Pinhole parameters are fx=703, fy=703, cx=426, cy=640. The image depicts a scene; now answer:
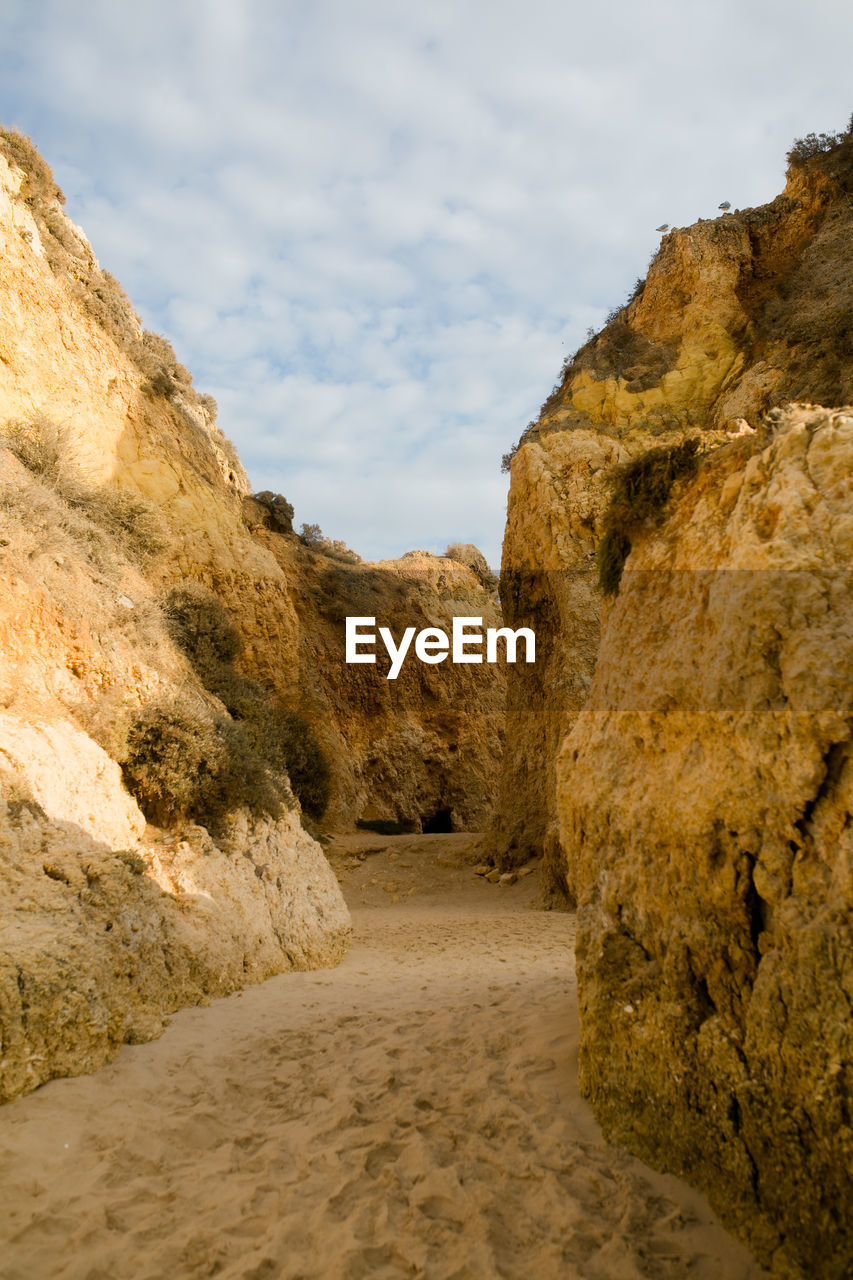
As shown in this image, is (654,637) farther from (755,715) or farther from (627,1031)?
(627,1031)

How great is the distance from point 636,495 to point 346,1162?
446 cm

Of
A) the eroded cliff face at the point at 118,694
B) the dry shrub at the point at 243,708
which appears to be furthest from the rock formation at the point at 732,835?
the dry shrub at the point at 243,708

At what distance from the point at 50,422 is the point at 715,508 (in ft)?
43.9

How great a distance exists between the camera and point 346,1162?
381cm

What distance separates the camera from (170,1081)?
475cm

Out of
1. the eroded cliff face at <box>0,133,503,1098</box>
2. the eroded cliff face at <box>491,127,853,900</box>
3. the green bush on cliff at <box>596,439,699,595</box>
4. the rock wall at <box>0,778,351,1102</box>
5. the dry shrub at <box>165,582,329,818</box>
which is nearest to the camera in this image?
the rock wall at <box>0,778,351,1102</box>

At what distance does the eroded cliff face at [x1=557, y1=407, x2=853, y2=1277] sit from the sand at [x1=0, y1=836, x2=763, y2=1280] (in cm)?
36

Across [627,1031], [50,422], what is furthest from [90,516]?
[627,1031]

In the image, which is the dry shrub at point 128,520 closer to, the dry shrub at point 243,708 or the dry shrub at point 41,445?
the dry shrub at point 41,445

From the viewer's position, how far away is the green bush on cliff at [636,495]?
184 inches

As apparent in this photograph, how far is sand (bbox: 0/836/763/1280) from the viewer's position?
306 centimetres

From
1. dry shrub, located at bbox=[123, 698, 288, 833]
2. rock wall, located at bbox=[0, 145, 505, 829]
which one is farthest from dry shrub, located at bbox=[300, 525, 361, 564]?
dry shrub, located at bbox=[123, 698, 288, 833]

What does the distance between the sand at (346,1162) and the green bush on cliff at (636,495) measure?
132 inches

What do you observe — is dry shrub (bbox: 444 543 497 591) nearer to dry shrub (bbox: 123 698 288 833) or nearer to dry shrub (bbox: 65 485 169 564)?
dry shrub (bbox: 65 485 169 564)
